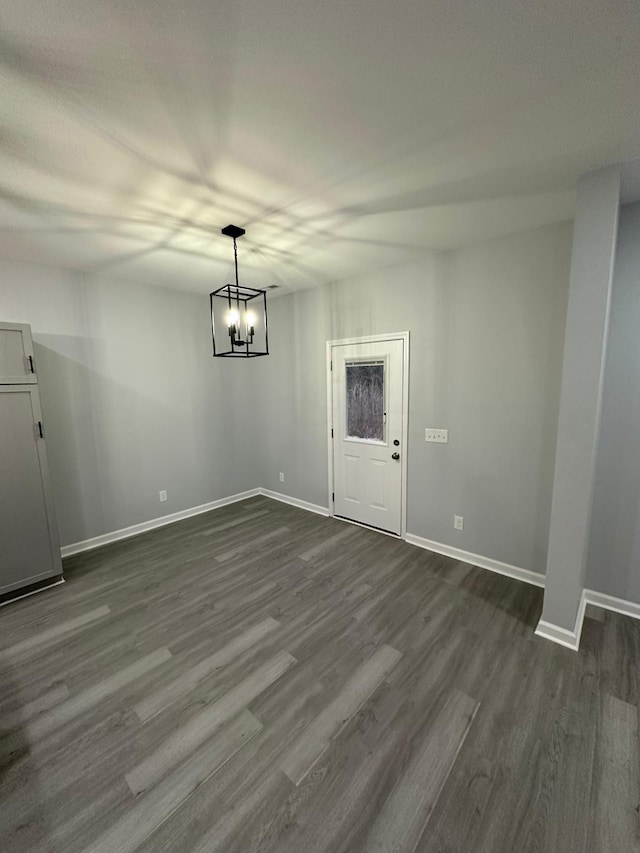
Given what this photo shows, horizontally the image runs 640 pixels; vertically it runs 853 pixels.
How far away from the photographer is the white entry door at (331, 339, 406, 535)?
11.4 feet

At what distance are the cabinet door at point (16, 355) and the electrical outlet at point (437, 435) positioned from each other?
3.36 m

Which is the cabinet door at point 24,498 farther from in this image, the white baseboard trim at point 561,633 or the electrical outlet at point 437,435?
the white baseboard trim at point 561,633

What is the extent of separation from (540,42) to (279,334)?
140 inches

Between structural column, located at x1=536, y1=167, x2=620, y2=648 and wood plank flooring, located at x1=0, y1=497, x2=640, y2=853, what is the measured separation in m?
0.35

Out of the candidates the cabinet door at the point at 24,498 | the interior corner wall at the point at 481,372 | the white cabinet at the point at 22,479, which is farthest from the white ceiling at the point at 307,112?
the cabinet door at the point at 24,498

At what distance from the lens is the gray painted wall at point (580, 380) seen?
6.02 feet

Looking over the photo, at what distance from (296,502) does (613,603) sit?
128 inches

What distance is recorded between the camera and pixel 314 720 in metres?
1.67

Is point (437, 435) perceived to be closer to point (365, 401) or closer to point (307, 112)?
point (365, 401)

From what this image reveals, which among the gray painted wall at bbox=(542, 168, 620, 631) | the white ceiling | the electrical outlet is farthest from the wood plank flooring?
the white ceiling

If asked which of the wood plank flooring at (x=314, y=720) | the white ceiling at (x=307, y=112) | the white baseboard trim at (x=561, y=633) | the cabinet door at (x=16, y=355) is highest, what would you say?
the white ceiling at (x=307, y=112)

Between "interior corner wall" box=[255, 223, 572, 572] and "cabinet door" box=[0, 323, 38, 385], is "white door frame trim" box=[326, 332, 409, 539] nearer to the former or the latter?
"interior corner wall" box=[255, 223, 572, 572]

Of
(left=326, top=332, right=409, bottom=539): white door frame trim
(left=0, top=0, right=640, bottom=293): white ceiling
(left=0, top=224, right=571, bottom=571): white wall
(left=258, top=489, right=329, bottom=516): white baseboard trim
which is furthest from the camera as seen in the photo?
(left=258, top=489, right=329, bottom=516): white baseboard trim

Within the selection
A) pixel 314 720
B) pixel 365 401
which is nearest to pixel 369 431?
pixel 365 401
